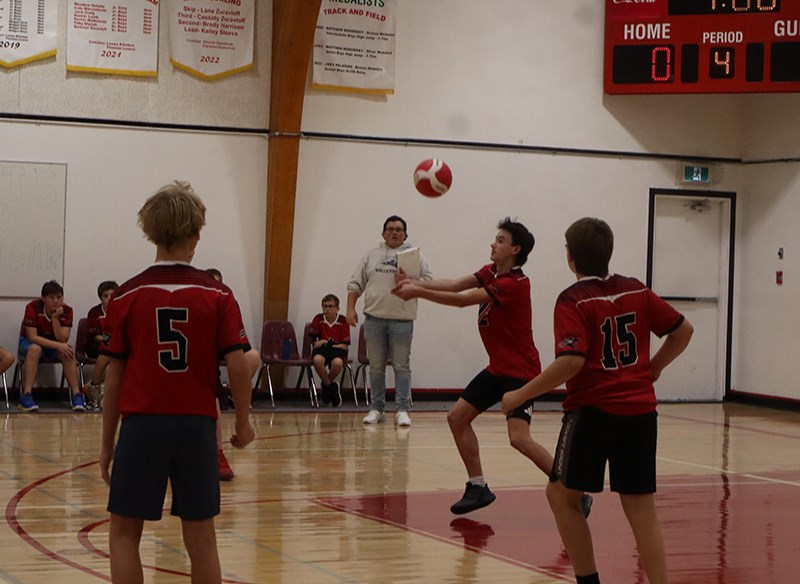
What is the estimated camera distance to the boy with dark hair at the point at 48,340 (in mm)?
13008

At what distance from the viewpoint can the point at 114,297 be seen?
419 centimetres

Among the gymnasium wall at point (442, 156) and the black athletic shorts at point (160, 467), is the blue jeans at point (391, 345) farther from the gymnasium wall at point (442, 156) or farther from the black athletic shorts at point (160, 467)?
the black athletic shorts at point (160, 467)

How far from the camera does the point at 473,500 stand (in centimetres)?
743

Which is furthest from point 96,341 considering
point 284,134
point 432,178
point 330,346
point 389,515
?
point 389,515

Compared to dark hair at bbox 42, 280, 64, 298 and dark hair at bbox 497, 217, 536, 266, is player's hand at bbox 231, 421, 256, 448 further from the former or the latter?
dark hair at bbox 42, 280, 64, 298

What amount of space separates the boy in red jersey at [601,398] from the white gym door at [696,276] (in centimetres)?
1156

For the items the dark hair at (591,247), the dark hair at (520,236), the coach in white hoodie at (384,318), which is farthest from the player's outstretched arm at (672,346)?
the coach in white hoodie at (384,318)

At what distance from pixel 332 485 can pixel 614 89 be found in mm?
8773

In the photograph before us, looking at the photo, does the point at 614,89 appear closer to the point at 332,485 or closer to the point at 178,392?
the point at 332,485

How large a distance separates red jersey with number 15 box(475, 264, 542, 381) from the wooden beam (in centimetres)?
726

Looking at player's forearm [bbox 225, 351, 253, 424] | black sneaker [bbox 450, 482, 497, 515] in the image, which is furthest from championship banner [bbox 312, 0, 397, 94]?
player's forearm [bbox 225, 351, 253, 424]

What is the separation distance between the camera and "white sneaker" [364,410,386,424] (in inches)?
499

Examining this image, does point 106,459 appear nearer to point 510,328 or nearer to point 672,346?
point 672,346

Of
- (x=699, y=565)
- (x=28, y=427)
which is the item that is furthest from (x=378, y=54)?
(x=699, y=565)
